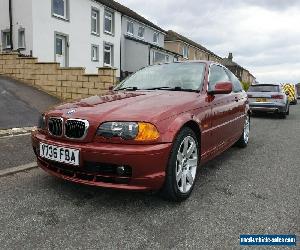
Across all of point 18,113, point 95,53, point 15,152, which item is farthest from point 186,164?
point 95,53

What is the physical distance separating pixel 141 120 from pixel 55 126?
959 millimetres

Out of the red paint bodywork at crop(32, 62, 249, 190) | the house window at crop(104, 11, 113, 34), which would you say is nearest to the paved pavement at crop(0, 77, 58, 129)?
the red paint bodywork at crop(32, 62, 249, 190)

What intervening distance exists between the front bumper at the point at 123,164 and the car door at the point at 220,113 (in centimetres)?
135

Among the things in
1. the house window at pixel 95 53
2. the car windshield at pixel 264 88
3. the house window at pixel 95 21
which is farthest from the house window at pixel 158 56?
the car windshield at pixel 264 88

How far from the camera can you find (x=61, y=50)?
18.7 meters

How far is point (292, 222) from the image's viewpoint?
303 centimetres

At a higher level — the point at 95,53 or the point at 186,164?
the point at 95,53

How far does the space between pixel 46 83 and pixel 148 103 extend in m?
9.05

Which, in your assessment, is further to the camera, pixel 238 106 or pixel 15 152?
pixel 238 106

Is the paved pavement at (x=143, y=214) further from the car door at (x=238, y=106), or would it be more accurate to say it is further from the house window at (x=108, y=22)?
the house window at (x=108, y=22)

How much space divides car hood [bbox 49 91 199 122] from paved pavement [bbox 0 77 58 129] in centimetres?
395

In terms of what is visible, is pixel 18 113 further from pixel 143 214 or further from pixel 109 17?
pixel 109 17

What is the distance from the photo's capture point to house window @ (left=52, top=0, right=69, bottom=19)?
58.0ft

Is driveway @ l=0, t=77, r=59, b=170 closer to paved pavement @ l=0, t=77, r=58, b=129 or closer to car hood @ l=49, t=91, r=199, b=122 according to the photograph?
paved pavement @ l=0, t=77, r=58, b=129
